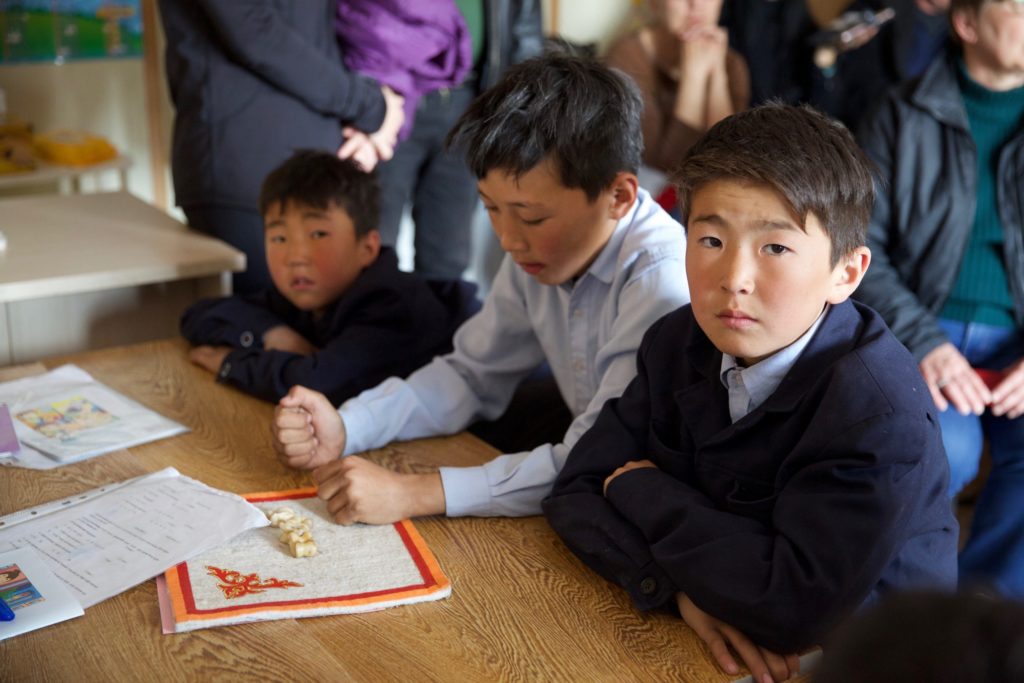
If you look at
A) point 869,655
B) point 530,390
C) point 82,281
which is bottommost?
point 530,390

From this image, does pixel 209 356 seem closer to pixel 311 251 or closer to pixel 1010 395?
pixel 311 251

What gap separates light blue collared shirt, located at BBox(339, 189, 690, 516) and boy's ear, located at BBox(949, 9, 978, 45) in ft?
2.97

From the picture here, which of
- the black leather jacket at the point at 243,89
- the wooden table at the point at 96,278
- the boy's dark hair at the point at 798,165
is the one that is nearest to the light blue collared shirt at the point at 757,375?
the boy's dark hair at the point at 798,165

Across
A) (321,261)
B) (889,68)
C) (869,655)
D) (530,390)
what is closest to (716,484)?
(869,655)

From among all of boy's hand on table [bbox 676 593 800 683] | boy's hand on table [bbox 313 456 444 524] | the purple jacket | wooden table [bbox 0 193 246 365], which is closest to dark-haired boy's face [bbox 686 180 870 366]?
boy's hand on table [bbox 676 593 800 683]

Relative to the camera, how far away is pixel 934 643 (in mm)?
521

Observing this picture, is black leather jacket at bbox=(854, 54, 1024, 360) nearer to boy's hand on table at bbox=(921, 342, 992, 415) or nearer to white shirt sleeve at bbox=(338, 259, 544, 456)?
boy's hand on table at bbox=(921, 342, 992, 415)

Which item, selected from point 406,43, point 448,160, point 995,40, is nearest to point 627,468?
point 995,40

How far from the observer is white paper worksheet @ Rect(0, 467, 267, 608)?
4.03 feet

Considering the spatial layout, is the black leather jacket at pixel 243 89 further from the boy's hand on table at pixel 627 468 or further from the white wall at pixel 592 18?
the white wall at pixel 592 18

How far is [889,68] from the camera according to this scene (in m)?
3.71

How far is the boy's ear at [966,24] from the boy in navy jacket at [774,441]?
1.08 m

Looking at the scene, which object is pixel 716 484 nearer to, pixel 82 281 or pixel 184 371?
pixel 184 371

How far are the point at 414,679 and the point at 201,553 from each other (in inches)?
13.7
